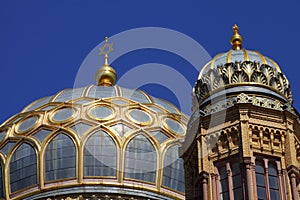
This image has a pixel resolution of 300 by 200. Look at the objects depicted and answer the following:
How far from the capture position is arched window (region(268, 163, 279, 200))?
118 feet

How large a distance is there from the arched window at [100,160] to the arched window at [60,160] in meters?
0.41

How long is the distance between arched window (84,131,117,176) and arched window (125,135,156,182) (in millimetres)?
413

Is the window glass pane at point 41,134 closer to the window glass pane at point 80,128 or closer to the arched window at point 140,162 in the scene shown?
the window glass pane at point 80,128

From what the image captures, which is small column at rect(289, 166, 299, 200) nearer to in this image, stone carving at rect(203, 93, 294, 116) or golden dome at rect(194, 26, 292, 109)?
stone carving at rect(203, 93, 294, 116)

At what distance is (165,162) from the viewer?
143 ft

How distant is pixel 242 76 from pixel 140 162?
647cm

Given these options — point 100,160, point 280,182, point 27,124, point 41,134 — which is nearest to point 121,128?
point 100,160

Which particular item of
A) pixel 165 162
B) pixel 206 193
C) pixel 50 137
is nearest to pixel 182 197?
pixel 165 162

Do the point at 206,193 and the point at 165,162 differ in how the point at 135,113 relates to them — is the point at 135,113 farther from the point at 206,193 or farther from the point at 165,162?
the point at 206,193

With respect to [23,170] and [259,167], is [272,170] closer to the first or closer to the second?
[259,167]

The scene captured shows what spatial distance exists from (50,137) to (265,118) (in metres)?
9.03

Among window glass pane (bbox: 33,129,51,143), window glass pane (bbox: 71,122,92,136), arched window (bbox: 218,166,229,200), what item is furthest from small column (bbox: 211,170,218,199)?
window glass pane (bbox: 33,129,51,143)

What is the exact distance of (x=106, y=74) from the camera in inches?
1967

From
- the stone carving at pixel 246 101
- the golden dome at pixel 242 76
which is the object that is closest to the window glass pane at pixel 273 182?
the stone carving at pixel 246 101
